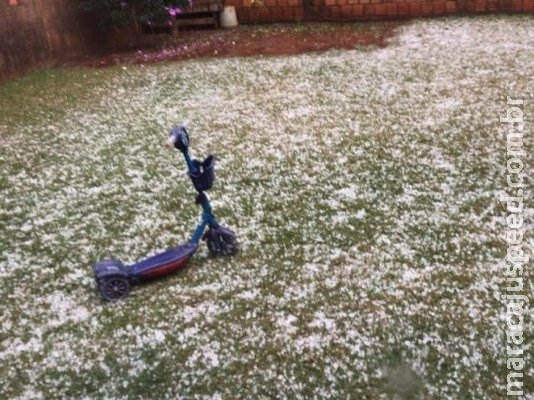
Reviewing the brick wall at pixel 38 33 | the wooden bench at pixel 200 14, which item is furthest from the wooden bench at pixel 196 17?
the brick wall at pixel 38 33

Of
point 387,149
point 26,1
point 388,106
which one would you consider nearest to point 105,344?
point 387,149

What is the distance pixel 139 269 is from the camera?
8.92 ft

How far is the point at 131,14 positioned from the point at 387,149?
4354 mm

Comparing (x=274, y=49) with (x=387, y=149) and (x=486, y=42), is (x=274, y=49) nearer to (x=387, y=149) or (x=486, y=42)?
(x=486, y=42)

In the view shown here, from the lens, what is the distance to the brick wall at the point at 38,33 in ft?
20.6

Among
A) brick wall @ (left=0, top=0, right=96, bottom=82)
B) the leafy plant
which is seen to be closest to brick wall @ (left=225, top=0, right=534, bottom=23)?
the leafy plant

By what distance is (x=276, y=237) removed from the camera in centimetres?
307

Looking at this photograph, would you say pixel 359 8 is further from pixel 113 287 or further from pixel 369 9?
pixel 113 287

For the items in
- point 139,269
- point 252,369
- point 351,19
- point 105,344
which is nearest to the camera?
point 252,369

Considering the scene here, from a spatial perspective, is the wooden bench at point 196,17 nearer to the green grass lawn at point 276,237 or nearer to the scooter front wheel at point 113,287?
the green grass lawn at point 276,237

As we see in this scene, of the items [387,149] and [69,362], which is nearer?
[69,362]

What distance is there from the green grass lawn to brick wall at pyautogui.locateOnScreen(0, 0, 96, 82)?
0.86 metres

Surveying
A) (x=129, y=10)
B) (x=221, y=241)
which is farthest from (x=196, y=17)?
(x=221, y=241)

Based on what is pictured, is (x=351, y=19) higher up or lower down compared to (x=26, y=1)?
lower down
